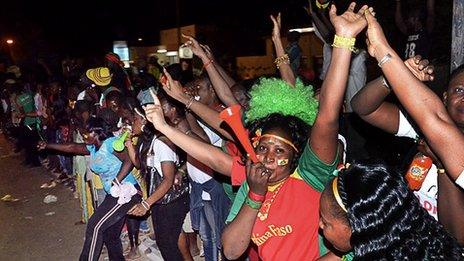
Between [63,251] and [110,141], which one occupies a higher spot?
[110,141]

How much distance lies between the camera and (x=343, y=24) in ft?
7.00

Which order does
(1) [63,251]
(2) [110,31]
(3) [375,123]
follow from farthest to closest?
1. (2) [110,31]
2. (1) [63,251]
3. (3) [375,123]

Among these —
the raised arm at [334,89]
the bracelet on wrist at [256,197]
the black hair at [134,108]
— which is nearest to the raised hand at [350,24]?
the raised arm at [334,89]

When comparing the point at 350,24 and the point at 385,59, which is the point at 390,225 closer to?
the point at 385,59

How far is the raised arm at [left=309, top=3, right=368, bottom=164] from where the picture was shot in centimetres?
213

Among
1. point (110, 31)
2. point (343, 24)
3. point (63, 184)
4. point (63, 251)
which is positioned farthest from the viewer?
point (110, 31)

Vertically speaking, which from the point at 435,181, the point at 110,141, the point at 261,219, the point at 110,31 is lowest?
the point at 110,31

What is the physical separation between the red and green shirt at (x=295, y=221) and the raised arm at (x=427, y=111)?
0.57 metres

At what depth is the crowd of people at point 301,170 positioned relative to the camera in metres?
1.84

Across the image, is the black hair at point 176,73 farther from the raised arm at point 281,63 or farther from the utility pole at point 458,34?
the utility pole at point 458,34

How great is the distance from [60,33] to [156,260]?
36.0 m

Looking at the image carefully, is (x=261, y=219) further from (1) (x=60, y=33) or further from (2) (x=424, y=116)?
(1) (x=60, y=33)

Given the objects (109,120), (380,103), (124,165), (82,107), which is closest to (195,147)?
(380,103)

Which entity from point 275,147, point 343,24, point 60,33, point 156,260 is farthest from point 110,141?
point 60,33
